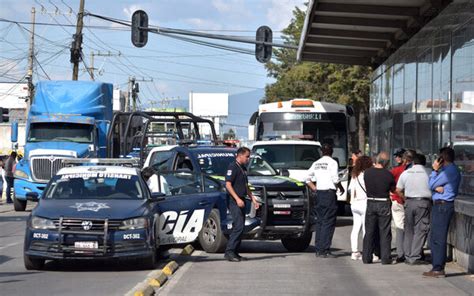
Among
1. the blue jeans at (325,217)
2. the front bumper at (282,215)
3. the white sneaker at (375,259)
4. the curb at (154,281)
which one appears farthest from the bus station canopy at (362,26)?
the curb at (154,281)

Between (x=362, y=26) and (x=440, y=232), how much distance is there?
1053 cm

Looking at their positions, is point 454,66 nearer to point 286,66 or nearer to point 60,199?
point 60,199

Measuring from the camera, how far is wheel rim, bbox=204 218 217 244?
52.2ft

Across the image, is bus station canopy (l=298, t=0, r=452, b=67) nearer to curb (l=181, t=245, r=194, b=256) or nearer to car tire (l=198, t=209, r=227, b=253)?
car tire (l=198, t=209, r=227, b=253)

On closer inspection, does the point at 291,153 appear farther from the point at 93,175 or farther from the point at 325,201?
the point at 93,175

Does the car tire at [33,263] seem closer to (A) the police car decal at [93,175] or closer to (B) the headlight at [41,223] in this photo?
(B) the headlight at [41,223]

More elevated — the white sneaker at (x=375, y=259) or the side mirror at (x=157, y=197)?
the side mirror at (x=157, y=197)

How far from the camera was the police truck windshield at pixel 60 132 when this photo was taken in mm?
31062

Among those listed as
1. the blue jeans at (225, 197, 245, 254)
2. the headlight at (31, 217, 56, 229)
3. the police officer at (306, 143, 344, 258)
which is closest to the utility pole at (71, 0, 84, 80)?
the police officer at (306, 143, 344, 258)

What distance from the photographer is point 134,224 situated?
13.4m

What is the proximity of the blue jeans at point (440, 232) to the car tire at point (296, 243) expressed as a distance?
4.00 meters

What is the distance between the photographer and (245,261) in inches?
592

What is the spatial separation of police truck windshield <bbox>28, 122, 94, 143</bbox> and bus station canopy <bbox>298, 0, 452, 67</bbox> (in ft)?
26.8

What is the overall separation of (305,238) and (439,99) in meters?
3.70
